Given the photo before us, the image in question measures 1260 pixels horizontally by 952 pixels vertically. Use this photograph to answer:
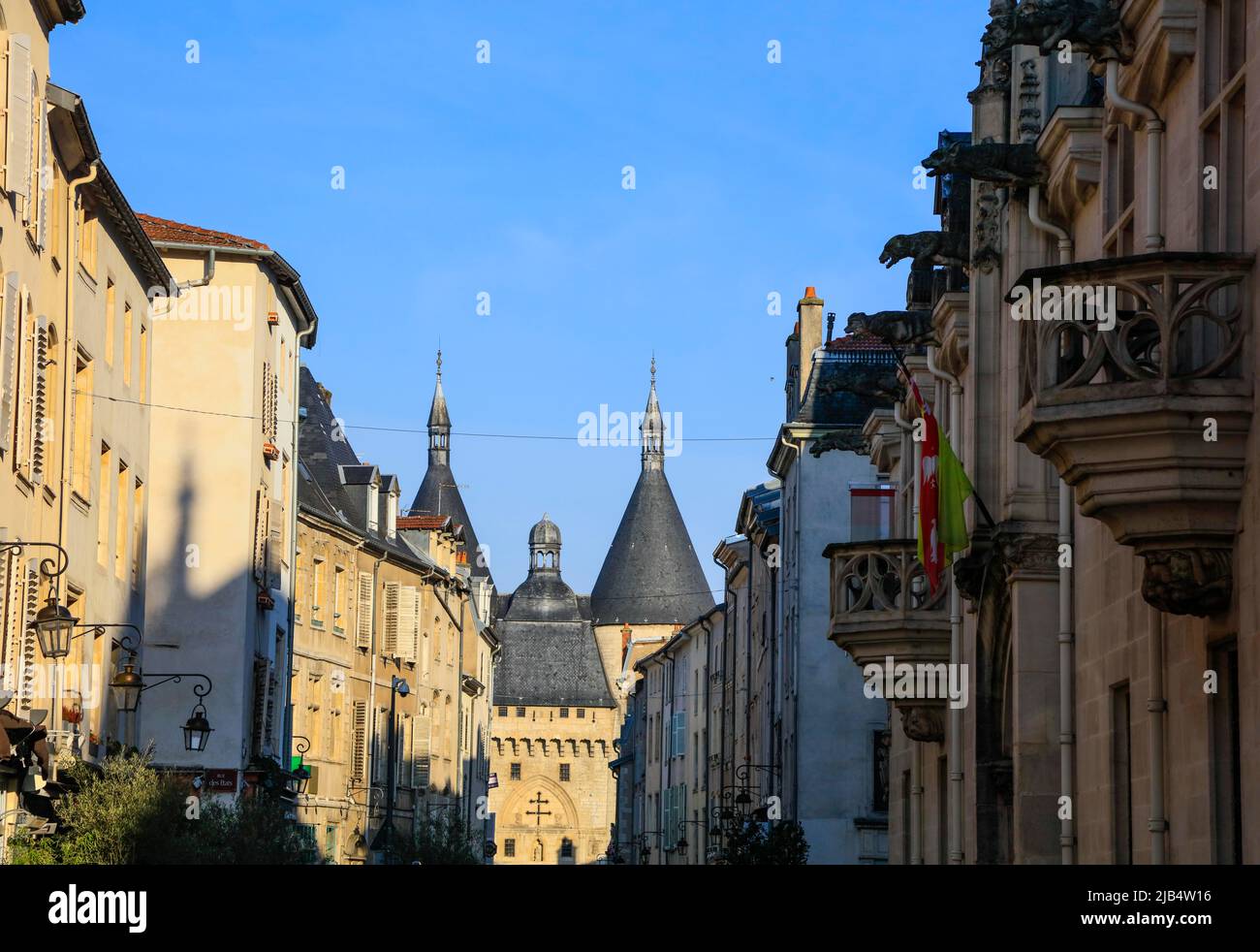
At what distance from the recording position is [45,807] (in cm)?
2181

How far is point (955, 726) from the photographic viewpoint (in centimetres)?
2056

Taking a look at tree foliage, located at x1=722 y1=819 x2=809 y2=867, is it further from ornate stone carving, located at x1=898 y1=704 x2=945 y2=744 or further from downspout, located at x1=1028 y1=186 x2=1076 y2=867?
downspout, located at x1=1028 y1=186 x2=1076 y2=867

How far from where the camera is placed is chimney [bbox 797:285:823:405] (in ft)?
154

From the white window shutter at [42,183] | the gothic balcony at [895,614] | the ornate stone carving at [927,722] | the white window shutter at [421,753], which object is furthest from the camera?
the white window shutter at [421,753]

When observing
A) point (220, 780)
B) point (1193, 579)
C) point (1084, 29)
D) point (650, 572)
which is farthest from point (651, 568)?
point (1193, 579)

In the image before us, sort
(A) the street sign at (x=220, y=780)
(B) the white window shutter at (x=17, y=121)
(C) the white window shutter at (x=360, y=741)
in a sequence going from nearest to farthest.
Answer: (B) the white window shutter at (x=17, y=121)
(A) the street sign at (x=220, y=780)
(C) the white window shutter at (x=360, y=741)

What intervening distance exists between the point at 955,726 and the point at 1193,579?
9600 millimetres

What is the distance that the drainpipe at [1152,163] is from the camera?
507 inches

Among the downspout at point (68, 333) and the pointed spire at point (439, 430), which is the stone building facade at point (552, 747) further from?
the downspout at point (68, 333)

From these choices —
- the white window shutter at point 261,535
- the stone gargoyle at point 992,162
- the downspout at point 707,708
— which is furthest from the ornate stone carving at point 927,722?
the downspout at point 707,708

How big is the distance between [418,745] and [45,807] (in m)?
37.1

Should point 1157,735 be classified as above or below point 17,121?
below

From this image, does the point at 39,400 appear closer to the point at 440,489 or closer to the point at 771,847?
the point at 771,847

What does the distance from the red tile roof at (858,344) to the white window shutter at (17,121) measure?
969 inches
